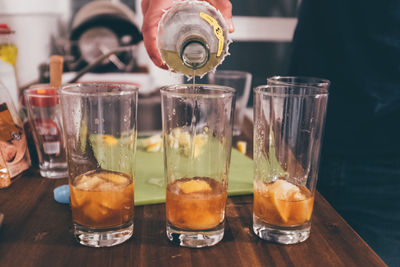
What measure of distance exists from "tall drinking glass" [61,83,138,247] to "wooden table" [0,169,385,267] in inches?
1.3

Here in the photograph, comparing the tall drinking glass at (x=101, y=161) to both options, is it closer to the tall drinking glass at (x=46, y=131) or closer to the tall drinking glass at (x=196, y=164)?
the tall drinking glass at (x=196, y=164)

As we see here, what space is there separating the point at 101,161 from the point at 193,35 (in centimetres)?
29

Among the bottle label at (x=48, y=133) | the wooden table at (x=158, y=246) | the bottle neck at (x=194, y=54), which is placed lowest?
the wooden table at (x=158, y=246)

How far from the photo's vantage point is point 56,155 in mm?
897

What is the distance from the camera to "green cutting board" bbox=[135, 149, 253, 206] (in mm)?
757

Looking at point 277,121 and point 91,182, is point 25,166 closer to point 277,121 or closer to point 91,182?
point 91,182

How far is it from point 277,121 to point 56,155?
547 millimetres

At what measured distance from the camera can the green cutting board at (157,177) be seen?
757 millimetres

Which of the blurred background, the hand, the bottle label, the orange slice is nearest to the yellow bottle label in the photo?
the hand

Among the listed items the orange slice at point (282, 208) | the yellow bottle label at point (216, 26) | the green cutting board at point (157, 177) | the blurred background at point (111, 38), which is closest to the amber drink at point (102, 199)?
the green cutting board at point (157, 177)

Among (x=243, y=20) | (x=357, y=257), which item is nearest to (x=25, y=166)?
(x=357, y=257)

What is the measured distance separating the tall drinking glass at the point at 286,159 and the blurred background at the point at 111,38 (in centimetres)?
114

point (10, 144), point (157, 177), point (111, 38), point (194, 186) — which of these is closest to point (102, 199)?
point (194, 186)

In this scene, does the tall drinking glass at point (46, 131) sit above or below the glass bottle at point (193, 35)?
below
